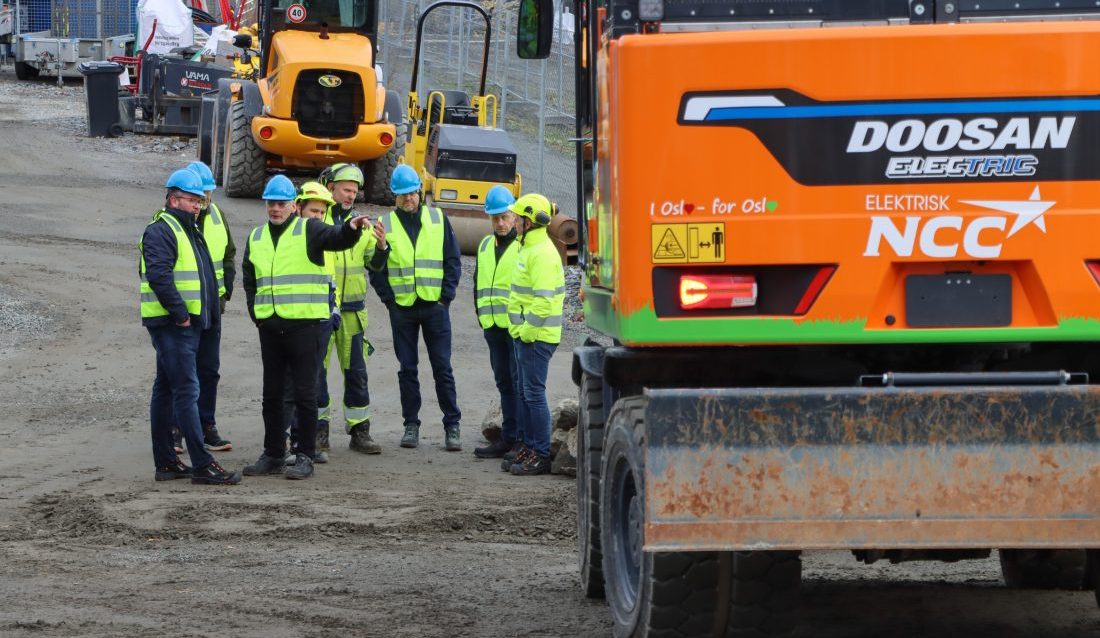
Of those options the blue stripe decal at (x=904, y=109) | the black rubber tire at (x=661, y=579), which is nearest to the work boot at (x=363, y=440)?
the black rubber tire at (x=661, y=579)

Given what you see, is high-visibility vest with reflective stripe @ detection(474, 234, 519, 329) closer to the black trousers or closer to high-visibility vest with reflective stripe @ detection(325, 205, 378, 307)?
high-visibility vest with reflective stripe @ detection(325, 205, 378, 307)

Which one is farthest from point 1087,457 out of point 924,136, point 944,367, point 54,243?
point 54,243

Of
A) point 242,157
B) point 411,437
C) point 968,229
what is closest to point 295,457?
point 411,437

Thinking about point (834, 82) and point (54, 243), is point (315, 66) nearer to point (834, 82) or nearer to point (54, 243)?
point (54, 243)

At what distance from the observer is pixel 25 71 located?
40.9 meters

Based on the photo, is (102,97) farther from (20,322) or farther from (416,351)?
(416,351)

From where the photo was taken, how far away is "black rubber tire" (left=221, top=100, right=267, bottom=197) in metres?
21.7

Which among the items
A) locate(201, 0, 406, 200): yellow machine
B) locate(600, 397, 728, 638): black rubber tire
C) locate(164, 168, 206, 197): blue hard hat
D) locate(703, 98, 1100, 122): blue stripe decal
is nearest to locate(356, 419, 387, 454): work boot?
locate(164, 168, 206, 197): blue hard hat

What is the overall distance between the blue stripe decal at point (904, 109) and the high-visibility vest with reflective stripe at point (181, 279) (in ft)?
18.5

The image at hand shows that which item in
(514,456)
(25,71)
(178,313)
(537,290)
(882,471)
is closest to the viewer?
(882,471)

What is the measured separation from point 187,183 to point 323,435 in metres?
2.20

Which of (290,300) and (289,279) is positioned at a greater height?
(289,279)

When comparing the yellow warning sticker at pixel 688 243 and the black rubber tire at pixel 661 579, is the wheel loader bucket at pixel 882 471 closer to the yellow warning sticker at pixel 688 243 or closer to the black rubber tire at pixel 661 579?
the black rubber tire at pixel 661 579

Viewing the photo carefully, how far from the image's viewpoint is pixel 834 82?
17.3ft
